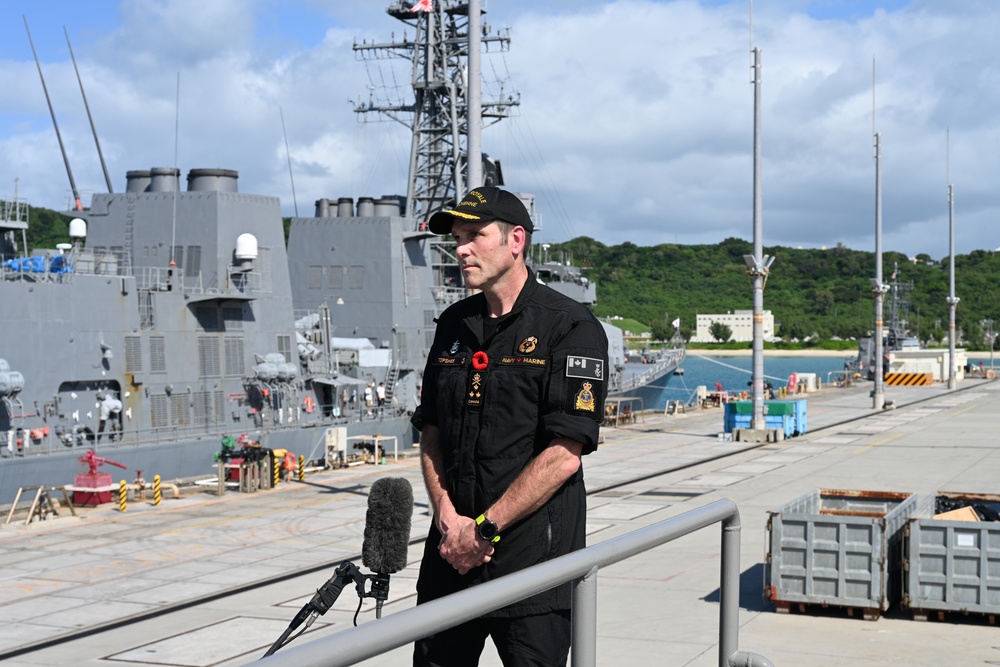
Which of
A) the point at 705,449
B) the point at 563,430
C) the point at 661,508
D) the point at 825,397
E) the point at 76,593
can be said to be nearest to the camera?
the point at 563,430

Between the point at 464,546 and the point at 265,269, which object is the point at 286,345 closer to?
the point at 265,269

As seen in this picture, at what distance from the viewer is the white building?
5354 inches

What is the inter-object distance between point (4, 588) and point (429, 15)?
3339 centimetres

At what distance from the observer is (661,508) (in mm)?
18203

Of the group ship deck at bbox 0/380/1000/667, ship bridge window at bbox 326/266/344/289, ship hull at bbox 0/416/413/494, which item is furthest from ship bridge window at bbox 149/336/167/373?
ship bridge window at bbox 326/266/344/289

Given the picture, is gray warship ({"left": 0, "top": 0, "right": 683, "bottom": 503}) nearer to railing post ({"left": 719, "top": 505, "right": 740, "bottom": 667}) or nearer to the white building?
railing post ({"left": 719, "top": 505, "right": 740, "bottom": 667})

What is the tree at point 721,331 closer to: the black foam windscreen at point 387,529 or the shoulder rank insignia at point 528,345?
the black foam windscreen at point 387,529

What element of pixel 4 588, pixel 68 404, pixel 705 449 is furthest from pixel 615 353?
pixel 4 588

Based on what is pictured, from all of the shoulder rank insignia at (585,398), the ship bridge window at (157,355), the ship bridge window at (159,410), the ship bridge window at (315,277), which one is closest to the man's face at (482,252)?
the shoulder rank insignia at (585,398)

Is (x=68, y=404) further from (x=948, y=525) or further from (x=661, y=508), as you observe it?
(x=948, y=525)

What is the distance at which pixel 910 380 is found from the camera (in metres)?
62.6

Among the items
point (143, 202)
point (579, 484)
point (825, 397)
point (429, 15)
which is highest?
point (429, 15)

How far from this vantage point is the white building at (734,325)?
136000 millimetres

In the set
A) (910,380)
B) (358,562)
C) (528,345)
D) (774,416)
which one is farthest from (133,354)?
(910,380)
